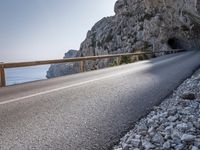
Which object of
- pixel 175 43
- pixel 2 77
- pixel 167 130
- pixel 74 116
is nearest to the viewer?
pixel 167 130

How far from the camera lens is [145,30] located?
53.7m

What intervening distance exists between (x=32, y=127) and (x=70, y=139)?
88 centimetres

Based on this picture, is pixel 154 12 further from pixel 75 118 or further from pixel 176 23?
pixel 75 118

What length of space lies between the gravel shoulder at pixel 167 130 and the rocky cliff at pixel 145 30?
1602 inches

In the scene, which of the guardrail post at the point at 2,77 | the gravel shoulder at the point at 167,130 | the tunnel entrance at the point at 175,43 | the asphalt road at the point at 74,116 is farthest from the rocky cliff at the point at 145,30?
the gravel shoulder at the point at 167,130

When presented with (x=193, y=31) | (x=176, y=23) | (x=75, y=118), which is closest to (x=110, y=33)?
(x=176, y=23)

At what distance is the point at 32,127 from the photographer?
14.4 ft

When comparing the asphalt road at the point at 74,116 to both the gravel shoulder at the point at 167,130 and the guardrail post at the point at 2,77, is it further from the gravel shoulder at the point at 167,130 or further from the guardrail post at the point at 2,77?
the guardrail post at the point at 2,77

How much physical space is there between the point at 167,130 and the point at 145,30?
51204 mm

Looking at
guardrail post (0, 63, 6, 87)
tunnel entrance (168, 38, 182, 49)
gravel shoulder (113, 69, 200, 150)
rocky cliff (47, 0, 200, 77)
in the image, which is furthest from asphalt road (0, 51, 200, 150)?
tunnel entrance (168, 38, 182, 49)

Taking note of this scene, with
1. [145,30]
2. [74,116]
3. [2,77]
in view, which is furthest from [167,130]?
[145,30]

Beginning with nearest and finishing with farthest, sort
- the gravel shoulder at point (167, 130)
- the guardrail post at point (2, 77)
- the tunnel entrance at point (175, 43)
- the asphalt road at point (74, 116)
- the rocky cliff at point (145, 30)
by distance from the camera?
1. the gravel shoulder at point (167, 130)
2. the asphalt road at point (74, 116)
3. the guardrail post at point (2, 77)
4. the rocky cliff at point (145, 30)
5. the tunnel entrance at point (175, 43)

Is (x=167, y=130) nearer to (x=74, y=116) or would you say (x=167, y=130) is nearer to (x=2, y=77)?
(x=74, y=116)

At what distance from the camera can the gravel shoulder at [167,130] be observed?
11.8 feet
